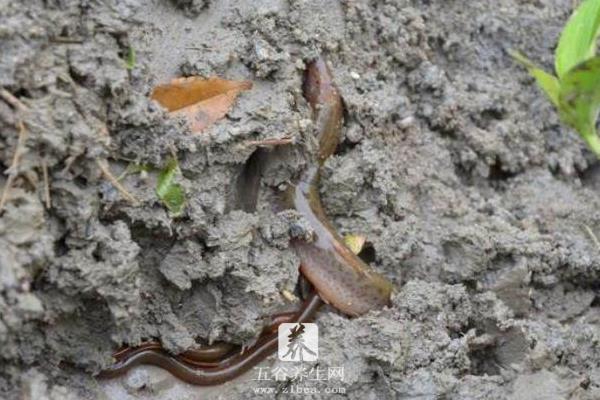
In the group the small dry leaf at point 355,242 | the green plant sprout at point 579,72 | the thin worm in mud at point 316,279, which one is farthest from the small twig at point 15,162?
the green plant sprout at point 579,72

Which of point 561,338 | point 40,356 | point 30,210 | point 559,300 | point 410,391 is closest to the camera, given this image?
point 30,210

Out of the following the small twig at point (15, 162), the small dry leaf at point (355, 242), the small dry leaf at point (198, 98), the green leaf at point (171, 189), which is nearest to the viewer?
the small twig at point (15, 162)

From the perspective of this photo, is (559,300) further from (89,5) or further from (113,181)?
(89,5)

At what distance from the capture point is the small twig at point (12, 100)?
2766mm

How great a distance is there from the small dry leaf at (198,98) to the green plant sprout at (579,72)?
1227mm

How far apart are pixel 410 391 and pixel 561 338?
716 millimetres

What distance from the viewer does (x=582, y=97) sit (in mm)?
3531

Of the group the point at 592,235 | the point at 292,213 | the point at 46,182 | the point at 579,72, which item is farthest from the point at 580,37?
the point at 46,182

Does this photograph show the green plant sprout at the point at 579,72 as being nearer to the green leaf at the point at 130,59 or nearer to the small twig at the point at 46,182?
the green leaf at the point at 130,59

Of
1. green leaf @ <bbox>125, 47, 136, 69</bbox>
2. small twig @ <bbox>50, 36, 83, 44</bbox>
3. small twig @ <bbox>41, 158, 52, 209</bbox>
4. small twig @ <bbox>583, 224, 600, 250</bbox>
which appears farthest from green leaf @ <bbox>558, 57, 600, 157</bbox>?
small twig @ <bbox>41, 158, 52, 209</bbox>

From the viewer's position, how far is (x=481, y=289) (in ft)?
12.0

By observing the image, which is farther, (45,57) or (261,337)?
(261,337)

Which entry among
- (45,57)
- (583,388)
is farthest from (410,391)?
(45,57)

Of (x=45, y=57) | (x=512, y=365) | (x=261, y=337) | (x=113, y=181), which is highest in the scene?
(x=45, y=57)
